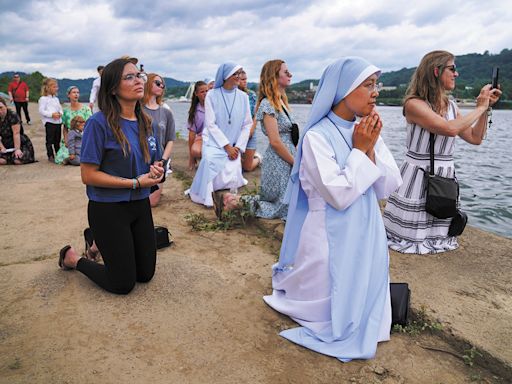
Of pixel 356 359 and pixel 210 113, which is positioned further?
pixel 210 113

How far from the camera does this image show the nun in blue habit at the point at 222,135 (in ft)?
19.0

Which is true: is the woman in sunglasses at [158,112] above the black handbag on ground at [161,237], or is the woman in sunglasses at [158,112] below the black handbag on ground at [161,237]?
above

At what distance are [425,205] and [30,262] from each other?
3.75 metres

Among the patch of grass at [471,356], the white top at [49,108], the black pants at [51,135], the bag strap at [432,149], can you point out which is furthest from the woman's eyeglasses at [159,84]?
the patch of grass at [471,356]

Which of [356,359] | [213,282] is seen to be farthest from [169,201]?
[356,359]

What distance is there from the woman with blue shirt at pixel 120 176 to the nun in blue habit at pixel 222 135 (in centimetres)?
249

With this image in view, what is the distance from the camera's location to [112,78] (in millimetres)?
2865

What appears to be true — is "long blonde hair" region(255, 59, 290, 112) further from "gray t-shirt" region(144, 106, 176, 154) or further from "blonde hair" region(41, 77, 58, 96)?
"blonde hair" region(41, 77, 58, 96)

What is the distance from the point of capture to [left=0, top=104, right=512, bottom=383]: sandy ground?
236 centimetres

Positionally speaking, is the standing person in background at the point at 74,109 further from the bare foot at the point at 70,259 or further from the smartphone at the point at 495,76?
the smartphone at the point at 495,76

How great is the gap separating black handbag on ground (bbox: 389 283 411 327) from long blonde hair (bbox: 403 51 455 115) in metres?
1.91

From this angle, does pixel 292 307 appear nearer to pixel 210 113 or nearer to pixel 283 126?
pixel 283 126

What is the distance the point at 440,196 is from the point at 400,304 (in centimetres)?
142

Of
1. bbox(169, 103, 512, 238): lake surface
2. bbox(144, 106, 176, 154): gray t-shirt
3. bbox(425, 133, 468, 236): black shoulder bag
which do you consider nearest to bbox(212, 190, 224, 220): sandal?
bbox(144, 106, 176, 154): gray t-shirt
